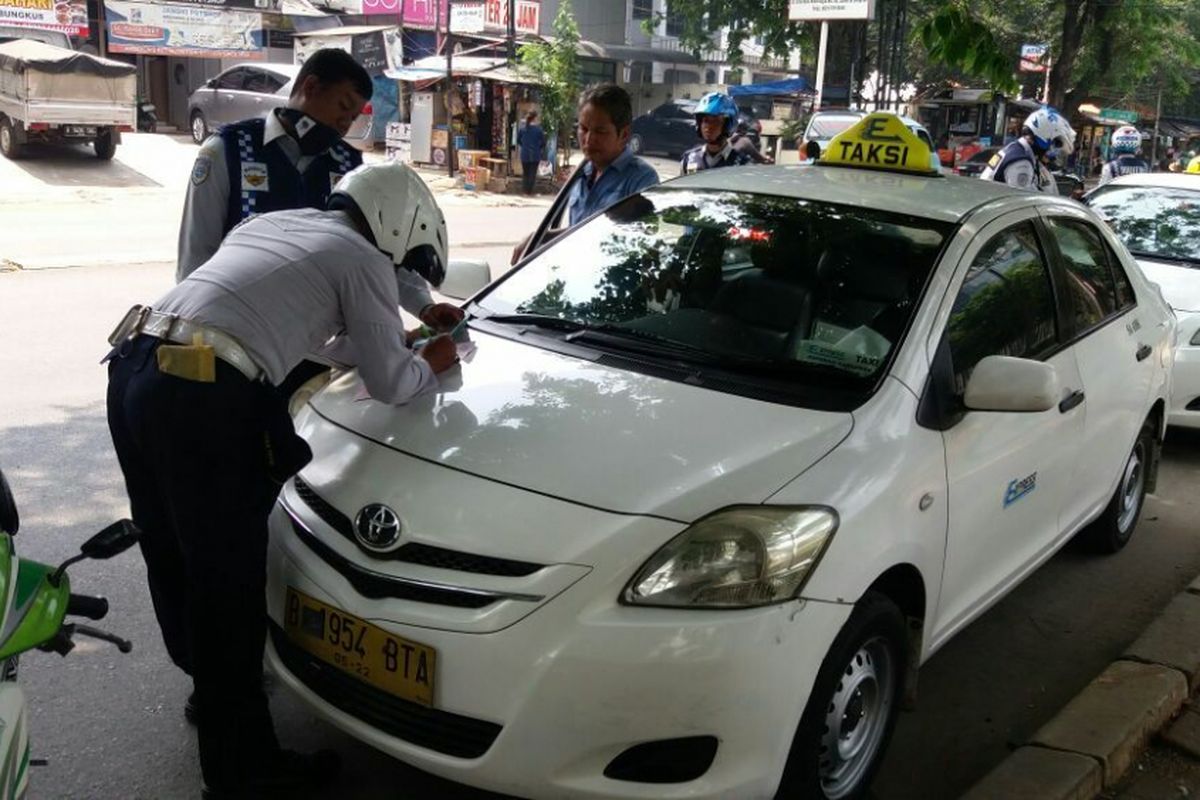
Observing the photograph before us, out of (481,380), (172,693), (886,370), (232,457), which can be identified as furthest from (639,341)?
(172,693)

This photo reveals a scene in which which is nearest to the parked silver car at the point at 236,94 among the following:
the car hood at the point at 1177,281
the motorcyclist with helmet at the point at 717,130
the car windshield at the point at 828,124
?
the car windshield at the point at 828,124

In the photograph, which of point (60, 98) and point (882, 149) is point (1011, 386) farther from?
point (60, 98)

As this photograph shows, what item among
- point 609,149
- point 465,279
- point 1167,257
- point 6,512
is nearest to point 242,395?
point 6,512

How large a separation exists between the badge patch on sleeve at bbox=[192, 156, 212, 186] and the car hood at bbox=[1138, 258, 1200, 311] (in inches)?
196

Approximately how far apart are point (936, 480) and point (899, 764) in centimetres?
91

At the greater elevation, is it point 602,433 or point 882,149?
point 882,149

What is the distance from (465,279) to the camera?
3.95 meters

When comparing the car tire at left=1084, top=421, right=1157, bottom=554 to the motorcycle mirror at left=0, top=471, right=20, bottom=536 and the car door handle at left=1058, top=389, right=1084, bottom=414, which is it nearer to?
the car door handle at left=1058, top=389, right=1084, bottom=414

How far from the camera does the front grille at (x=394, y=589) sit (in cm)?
237

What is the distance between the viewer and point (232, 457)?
8.21 feet

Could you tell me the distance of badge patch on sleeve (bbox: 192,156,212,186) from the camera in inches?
142

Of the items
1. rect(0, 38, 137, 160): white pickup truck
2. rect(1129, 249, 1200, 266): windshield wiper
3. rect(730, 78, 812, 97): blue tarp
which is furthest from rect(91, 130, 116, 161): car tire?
rect(730, 78, 812, 97): blue tarp

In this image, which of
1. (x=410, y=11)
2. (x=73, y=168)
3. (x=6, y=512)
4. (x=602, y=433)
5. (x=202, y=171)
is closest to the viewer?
(x=6, y=512)

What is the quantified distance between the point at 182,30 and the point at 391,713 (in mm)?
28633
